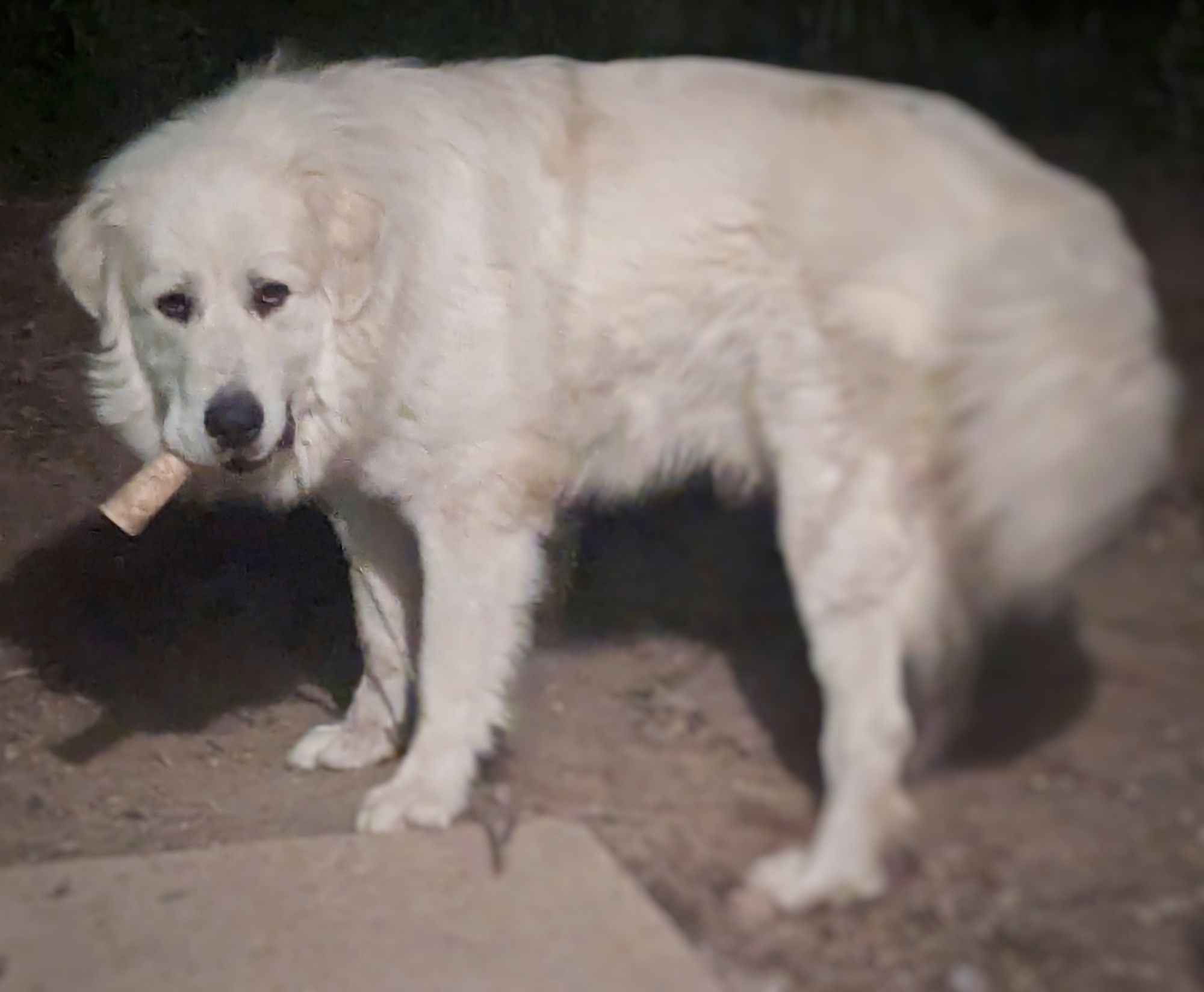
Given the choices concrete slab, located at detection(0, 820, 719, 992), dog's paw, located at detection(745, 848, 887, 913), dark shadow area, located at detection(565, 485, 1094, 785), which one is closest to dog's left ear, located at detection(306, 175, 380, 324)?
dark shadow area, located at detection(565, 485, 1094, 785)

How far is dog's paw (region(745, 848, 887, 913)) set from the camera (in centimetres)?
122

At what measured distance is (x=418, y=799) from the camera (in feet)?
5.00

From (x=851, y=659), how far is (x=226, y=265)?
912 mm

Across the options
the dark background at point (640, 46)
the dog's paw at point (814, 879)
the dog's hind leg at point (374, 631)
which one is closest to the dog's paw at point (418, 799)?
the dog's hind leg at point (374, 631)

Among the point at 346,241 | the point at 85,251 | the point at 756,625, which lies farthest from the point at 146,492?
the point at 756,625

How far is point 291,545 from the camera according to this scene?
1668 mm

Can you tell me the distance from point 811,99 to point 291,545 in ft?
3.25

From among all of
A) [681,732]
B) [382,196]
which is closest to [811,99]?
[382,196]

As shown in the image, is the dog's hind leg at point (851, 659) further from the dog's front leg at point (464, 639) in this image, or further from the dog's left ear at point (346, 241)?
the dog's left ear at point (346, 241)

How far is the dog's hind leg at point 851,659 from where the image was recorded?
1234mm

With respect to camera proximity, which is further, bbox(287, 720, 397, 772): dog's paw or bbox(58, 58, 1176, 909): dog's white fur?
bbox(287, 720, 397, 772): dog's paw

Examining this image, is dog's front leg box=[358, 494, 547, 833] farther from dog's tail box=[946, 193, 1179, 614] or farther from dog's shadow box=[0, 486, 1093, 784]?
dog's tail box=[946, 193, 1179, 614]

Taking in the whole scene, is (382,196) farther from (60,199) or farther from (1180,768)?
(1180,768)

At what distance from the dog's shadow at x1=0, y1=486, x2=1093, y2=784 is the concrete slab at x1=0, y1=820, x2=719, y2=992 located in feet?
0.93
